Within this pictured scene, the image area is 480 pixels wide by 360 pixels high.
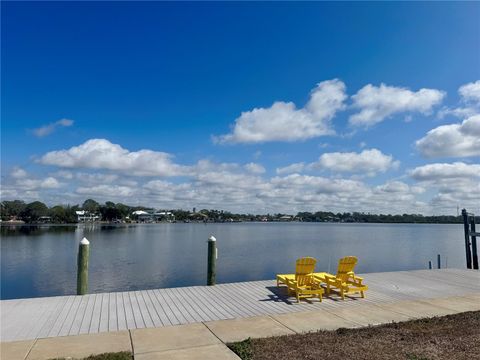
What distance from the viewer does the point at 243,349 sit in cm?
512

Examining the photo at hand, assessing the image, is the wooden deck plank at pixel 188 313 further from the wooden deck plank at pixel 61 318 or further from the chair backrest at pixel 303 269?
the chair backrest at pixel 303 269

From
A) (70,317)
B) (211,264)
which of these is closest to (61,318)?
(70,317)

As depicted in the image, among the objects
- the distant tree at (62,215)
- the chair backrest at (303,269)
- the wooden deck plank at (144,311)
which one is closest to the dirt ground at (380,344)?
the wooden deck plank at (144,311)

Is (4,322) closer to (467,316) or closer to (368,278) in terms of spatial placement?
(467,316)

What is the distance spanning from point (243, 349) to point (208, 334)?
0.97 m

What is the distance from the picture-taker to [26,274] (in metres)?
24.3

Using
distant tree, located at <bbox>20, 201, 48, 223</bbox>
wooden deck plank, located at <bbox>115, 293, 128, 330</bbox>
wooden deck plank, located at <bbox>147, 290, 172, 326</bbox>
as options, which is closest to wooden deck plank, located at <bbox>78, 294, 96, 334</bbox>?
wooden deck plank, located at <bbox>115, 293, 128, 330</bbox>

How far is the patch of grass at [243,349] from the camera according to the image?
16.1 ft

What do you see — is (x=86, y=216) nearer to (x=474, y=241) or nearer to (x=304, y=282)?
(x=474, y=241)

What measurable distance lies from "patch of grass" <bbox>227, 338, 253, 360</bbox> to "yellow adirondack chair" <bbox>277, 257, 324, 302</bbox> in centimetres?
310

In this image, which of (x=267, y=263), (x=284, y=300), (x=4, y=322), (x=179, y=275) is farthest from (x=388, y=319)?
(x=267, y=263)

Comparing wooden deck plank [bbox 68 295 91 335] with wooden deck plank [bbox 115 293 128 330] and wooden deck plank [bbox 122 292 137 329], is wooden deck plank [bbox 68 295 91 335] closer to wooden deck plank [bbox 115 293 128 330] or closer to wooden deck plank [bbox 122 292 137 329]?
wooden deck plank [bbox 115 293 128 330]

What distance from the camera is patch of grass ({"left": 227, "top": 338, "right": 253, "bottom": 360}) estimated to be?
16.1ft

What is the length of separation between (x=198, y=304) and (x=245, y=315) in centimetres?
129
